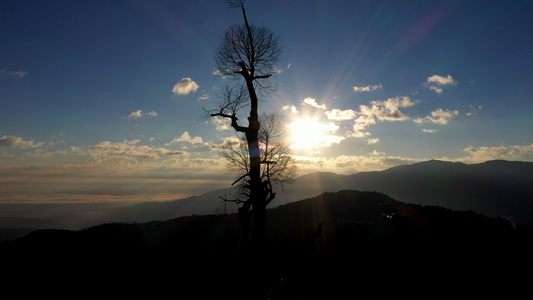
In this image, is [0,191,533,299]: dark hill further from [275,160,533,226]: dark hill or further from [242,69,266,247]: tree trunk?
[275,160,533,226]: dark hill

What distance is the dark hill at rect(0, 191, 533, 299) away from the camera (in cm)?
914

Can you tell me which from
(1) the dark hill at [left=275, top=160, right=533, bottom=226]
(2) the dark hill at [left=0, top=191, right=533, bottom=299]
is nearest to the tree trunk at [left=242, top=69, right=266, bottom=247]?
(2) the dark hill at [left=0, top=191, right=533, bottom=299]

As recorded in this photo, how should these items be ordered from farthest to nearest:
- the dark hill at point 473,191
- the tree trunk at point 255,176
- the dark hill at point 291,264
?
1. the dark hill at point 473,191
2. the tree trunk at point 255,176
3. the dark hill at point 291,264

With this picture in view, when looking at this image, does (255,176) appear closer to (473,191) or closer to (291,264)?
(291,264)

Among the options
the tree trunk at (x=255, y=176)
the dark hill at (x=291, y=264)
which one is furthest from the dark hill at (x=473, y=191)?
the tree trunk at (x=255, y=176)

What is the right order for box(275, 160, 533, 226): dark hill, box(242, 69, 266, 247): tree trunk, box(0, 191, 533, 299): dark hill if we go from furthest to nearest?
box(275, 160, 533, 226): dark hill
box(242, 69, 266, 247): tree trunk
box(0, 191, 533, 299): dark hill

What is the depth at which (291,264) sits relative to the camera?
12.2m

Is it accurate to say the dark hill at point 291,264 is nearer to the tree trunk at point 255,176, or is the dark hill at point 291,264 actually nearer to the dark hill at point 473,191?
the tree trunk at point 255,176

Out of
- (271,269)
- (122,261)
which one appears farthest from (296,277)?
(122,261)

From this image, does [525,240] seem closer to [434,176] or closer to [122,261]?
[122,261]

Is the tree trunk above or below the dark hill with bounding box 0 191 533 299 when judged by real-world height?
above

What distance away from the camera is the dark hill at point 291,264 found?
30.0 feet

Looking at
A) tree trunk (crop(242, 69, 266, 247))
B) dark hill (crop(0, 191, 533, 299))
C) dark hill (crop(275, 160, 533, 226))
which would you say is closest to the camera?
dark hill (crop(0, 191, 533, 299))

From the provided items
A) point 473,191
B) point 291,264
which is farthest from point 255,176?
point 473,191
